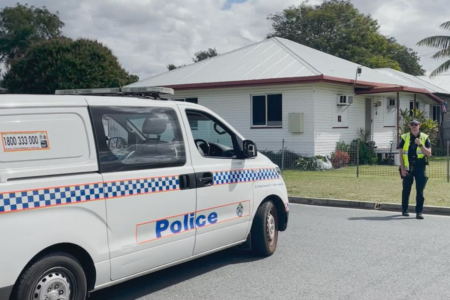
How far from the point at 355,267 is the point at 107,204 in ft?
10.7

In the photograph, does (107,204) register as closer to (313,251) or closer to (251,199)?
A: (251,199)

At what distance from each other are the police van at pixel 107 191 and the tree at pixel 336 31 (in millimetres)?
42512

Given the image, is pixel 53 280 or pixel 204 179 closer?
pixel 53 280

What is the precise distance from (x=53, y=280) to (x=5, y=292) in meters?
0.45

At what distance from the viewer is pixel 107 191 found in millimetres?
4730

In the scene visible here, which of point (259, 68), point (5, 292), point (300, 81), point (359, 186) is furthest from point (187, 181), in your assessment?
point (259, 68)

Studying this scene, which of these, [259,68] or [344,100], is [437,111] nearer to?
[344,100]

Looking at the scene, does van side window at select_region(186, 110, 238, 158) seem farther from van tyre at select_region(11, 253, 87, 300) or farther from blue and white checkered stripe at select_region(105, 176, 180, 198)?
van tyre at select_region(11, 253, 87, 300)

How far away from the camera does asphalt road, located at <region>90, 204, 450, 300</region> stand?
5.50m

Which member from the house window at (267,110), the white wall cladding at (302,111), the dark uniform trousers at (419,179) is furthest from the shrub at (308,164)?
the dark uniform trousers at (419,179)

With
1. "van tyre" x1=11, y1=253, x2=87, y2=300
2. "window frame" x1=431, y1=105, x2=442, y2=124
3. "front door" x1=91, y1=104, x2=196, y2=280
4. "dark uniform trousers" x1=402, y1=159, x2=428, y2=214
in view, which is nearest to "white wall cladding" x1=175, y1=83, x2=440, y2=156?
"dark uniform trousers" x1=402, y1=159, x2=428, y2=214

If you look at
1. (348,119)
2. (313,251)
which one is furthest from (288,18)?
(313,251)

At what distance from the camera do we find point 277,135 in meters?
20.4

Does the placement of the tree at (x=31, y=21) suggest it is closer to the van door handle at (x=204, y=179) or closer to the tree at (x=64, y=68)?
the tree at (x=64, y=68)
